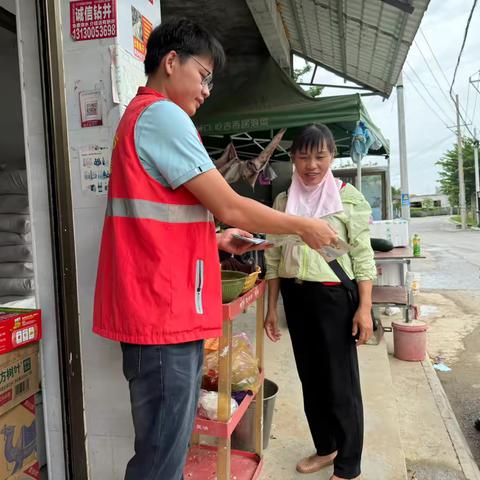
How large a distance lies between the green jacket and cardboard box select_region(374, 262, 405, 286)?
9.51ft

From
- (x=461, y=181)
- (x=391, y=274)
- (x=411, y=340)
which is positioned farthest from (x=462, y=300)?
(x=461, y=181)

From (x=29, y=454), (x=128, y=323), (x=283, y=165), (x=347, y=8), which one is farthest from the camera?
(x=283, y=165)

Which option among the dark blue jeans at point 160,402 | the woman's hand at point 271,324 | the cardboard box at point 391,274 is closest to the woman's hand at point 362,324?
the woman's hand at point 271,324

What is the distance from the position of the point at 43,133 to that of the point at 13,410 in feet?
3.34

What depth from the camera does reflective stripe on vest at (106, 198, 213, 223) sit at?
1157 mm

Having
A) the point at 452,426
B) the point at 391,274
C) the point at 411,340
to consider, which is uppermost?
the point at 391,274

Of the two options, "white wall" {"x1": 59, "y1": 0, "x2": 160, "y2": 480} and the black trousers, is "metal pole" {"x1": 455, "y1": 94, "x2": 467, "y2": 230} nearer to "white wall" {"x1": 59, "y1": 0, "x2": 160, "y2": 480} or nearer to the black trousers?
the black trousers

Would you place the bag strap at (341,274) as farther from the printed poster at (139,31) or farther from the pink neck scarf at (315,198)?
the printed poster at (139,31)

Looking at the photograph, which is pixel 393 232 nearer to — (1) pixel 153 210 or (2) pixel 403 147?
(2) pixel 403 147

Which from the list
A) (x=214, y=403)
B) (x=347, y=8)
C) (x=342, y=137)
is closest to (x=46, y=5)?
(x=214, y=403)

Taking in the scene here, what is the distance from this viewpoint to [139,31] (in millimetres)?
1757

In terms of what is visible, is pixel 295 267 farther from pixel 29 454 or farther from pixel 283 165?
pixel 283 165

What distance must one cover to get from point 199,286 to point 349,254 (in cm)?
101

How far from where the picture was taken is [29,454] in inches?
66.1
